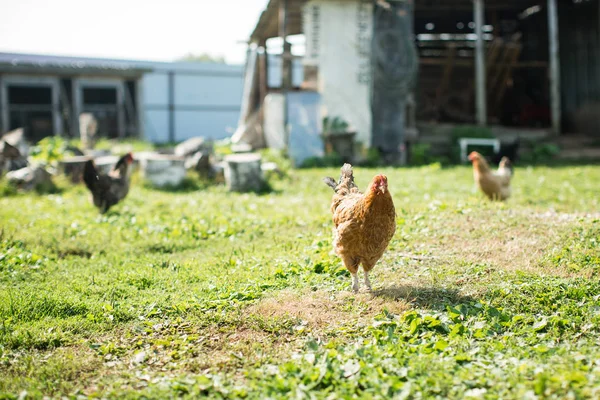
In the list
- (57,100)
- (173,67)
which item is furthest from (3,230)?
(173,67)

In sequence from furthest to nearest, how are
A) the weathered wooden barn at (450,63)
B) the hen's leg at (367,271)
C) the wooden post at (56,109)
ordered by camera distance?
1. the wooden post at (56,109)
2. the weathered wooden barn at (450,63)
3. the hen's leg at (367,271)

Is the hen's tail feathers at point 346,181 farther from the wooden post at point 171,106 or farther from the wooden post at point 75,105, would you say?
the wooden post at point 171,106

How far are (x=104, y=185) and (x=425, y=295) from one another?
6.29 meters

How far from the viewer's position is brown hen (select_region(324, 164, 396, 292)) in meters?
5.07

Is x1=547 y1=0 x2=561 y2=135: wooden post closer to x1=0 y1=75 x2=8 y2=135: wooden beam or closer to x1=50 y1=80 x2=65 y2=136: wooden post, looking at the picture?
x1=50 y1=80 x2=65 y2=136: wooden post

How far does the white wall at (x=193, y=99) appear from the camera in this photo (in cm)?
3222

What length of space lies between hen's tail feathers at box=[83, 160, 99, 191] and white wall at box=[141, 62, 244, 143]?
74.0 ft

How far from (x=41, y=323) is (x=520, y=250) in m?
4.72

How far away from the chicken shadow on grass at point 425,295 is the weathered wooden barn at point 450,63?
11320 millimetres

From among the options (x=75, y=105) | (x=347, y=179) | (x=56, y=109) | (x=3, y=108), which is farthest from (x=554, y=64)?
(x=3, y=108)

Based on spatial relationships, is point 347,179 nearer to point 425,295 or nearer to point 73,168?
point 425,295

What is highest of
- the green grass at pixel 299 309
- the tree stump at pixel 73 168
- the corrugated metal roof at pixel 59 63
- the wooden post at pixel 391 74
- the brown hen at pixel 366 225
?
the corrugated metal roof at pixel 59 63

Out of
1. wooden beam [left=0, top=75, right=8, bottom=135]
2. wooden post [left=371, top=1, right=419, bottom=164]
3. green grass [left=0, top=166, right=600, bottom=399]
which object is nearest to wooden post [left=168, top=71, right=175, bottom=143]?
wooden beam [left=0, top=75, right=8, bottom=135]

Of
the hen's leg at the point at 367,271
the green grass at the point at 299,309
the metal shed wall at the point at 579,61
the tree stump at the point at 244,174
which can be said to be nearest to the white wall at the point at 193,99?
the metal shed wall at the point at 579,61
